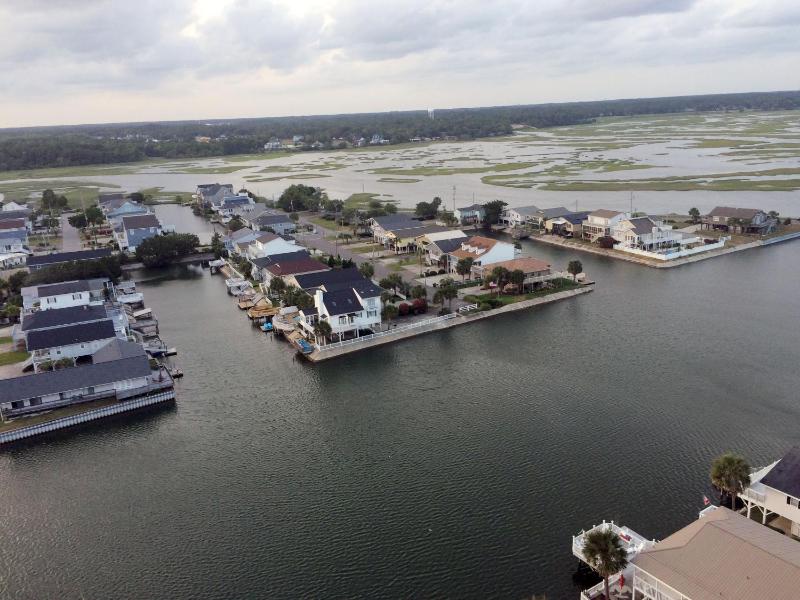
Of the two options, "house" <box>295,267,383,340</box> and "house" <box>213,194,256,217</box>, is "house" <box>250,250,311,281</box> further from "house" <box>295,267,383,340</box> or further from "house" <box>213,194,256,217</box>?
"house" <box>213,194,256,217</box>

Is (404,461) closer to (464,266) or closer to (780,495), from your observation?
(780,495)

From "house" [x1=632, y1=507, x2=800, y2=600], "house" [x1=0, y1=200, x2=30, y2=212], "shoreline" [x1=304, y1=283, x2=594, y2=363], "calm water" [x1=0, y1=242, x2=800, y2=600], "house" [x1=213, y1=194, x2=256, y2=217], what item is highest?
"house" [x1=0, y1=200, x2=30, y2=212]

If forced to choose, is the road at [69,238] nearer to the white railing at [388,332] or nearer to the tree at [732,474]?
the white railing at [388,332]

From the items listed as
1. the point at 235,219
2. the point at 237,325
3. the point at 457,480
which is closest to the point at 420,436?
the point at 457,480

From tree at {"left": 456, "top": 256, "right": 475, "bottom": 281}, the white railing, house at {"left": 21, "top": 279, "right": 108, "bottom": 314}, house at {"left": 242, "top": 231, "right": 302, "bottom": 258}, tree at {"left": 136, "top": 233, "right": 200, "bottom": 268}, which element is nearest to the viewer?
the white railing

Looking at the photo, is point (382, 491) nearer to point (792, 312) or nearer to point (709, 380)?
point (709, 380)

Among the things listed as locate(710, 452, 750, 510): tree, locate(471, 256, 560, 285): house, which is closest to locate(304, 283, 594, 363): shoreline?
locate(471, 256, 560, 285): house

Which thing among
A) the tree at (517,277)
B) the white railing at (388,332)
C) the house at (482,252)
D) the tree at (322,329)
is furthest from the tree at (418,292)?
the tree at (322,329)
